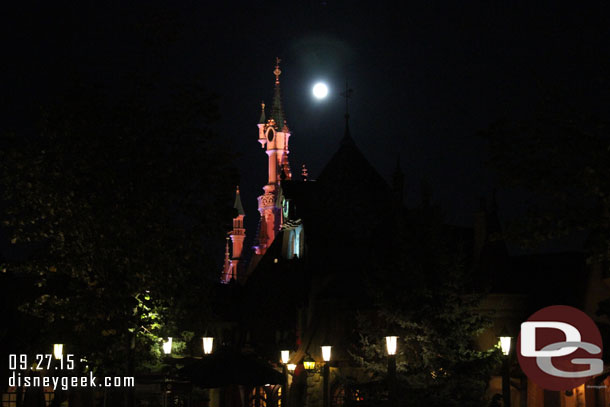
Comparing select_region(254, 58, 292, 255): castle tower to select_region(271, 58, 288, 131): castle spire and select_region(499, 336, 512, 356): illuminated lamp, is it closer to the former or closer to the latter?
select_region(271, 58, 288, 131): castle spire

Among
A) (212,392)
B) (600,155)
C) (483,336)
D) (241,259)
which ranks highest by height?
(241,259)

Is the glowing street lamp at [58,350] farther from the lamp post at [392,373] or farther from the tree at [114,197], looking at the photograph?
the lamp post at [392,373]

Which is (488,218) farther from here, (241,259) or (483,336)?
(241,259)

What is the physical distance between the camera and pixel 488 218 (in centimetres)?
3575

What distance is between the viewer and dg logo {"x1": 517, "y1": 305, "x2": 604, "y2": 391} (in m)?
27.4

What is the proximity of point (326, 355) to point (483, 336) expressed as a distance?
7.12 m

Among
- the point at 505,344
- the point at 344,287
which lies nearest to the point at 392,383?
the point at 505,344

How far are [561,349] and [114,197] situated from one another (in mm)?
15706

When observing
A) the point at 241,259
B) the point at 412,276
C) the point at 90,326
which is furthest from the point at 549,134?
the point at 241,259

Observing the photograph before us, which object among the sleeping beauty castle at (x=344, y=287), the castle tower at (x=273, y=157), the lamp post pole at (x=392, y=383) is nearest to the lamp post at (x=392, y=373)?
the lamp post pole at (x=392, y=383)

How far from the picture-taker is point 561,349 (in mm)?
28375

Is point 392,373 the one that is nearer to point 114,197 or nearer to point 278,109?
point 114,197

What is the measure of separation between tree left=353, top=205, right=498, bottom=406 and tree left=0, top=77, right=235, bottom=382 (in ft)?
21.6

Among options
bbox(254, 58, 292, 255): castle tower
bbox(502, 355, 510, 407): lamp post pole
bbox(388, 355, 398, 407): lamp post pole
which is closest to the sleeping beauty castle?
bbox(502, 355, 510, 407): lamp post pole
